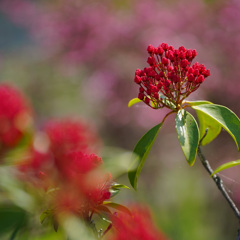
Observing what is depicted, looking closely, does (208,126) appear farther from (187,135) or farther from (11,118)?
(11,118)

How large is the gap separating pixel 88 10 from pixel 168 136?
149 centimetres

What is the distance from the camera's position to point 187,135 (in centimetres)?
99

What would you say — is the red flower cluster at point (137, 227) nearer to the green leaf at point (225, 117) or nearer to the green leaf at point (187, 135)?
the green leaf at point (187, 135)

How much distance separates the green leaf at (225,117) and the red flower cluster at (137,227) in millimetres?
311

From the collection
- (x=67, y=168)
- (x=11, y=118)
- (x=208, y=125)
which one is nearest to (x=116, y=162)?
(x=67, y=168)

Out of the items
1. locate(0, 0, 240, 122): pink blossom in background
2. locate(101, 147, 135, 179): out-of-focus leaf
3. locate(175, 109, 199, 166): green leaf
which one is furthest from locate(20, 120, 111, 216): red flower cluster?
locate(0, 0, 240, 122): pink blossom in background

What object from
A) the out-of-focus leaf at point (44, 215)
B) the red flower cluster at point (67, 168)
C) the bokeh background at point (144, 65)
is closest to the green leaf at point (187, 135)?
the red flower cluster at point (67, 168)

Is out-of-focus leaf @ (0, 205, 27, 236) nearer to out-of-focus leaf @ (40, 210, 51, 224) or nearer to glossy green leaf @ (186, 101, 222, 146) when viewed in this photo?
out-of-focus leaf @ (40, 210, 51, 224)

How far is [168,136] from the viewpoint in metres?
4.64

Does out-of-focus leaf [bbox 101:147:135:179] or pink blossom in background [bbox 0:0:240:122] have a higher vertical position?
pink blossom in background [bbox 0:0:240:122]

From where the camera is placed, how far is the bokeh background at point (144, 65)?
13.0ft

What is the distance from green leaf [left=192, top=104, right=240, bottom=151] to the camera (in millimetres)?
997

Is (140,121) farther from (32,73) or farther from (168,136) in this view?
(32,73)

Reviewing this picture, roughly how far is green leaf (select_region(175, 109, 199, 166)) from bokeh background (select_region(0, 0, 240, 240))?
250 centimetres
